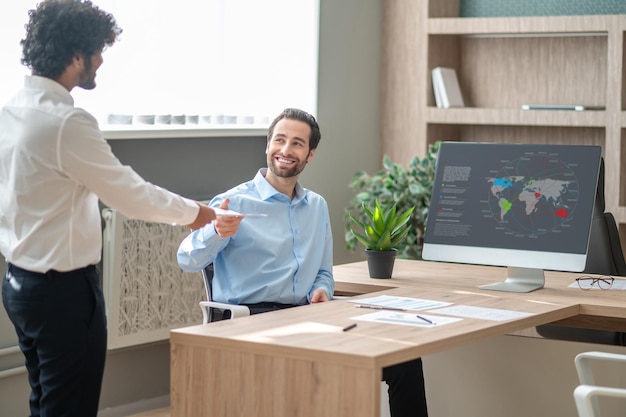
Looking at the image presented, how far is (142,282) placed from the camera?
434 centimetres

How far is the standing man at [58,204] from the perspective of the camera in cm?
242

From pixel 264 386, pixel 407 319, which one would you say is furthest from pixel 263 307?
pixel 264 386

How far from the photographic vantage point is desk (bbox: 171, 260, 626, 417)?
2336 millimetres

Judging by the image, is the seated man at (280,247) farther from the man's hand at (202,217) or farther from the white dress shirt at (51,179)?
the white dress shirt at (51,179)

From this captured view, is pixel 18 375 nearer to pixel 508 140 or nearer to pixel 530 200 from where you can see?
pixel 530 200

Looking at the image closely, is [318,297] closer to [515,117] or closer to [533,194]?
[533,194]

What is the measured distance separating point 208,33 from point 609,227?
6.54 ft

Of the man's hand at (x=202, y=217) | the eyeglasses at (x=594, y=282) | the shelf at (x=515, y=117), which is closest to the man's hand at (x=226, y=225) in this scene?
the man's hand at (x=202, y=217)

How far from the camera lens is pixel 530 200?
11.2ft

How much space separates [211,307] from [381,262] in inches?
26.8

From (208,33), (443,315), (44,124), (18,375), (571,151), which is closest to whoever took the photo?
A: (44,124)

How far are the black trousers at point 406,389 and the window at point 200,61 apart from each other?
1.43m

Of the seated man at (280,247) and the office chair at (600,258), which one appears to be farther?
the office chair at (600,258)

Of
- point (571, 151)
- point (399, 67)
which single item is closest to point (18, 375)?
point (571, 151)
